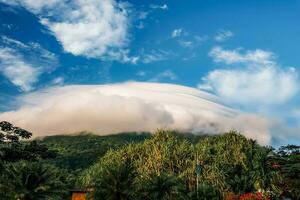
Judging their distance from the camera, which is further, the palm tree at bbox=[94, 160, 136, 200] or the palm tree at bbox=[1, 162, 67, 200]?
the palm tree at bbox=[94, 160, 136, 200]

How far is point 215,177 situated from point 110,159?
75.9 ft

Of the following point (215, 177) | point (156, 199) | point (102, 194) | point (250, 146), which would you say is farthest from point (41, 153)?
point (250, 146)

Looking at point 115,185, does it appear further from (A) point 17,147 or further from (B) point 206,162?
(B) point 206,162

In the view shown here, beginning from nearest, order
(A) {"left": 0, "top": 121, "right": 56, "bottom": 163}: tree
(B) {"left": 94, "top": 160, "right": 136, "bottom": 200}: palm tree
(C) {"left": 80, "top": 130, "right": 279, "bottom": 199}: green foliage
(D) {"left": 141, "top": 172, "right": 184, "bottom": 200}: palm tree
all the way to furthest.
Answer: (A) {"left": 0, "top": 121, "right": 56, "bottom": 163}: tree → (B) {"left": 94, "top": 160, "right": 136, "bottom": 200}: palm tree → (D) {"left": 141, "top": 172, "right": 184, "bottom": 200}: palm tree → (C) {"left": 80, "top": 130, "right": 279, "bottom": 199}: green foliage

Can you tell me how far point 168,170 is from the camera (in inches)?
3804

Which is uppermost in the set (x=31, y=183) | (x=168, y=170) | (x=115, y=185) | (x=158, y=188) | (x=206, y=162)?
(x=206, y=162)

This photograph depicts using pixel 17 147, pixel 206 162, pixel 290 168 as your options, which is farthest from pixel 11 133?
pixel 206 162

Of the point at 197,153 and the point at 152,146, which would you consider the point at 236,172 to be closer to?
the point at 197,153

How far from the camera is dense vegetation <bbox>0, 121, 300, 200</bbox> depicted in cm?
5003

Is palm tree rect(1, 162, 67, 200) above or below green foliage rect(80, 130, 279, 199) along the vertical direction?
below

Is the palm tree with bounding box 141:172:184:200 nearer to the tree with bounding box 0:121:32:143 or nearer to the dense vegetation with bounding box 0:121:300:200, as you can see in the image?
the dense vegetation with bounding box 0:121:300:200

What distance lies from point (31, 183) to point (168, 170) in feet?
159

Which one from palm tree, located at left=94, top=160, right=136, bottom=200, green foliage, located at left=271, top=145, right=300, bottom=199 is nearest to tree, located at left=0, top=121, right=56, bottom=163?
palm tree, located at left=94, top=160, right=136, bottom=200

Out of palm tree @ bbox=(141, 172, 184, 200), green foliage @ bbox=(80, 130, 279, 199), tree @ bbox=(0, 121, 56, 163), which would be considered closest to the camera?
tree @ bbox=(0, 121, 56, 163)
